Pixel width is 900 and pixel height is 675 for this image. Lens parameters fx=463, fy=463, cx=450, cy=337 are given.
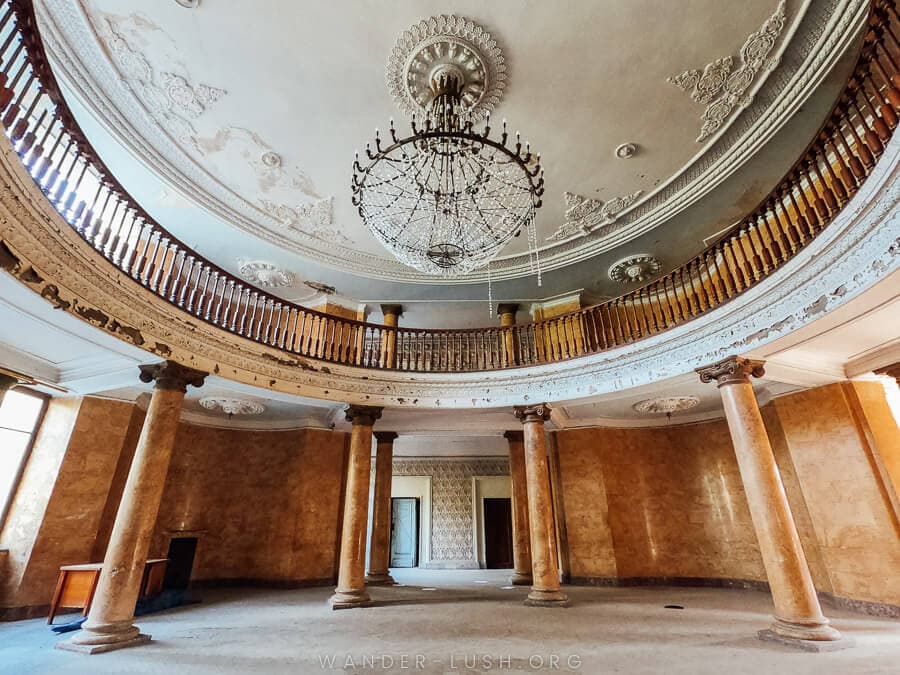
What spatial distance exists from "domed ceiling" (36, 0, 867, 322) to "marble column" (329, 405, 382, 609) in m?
3.78

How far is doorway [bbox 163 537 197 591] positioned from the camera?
385 inches

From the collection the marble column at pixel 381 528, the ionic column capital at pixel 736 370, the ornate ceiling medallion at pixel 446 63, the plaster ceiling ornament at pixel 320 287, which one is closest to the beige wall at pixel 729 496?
the ionic column capital at pixel 736 370

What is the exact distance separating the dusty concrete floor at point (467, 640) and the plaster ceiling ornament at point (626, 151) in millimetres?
6833

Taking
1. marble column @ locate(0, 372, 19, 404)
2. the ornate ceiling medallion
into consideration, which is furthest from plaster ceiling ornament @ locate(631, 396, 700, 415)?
marble column @ locate(0, 372, 19, 404)

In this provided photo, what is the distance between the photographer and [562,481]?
35.4 feet

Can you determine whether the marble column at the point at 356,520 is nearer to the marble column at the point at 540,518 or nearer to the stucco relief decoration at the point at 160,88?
the marble column at the point at 540,518

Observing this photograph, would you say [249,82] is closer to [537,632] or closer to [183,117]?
[183,117]

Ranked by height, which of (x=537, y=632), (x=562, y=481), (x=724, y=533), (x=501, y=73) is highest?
(x=501, y=73)

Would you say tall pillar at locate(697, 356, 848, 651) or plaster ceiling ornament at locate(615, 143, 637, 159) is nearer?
tall pillar at locate(697, 356, 848, 651)

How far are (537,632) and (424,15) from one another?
304 inches

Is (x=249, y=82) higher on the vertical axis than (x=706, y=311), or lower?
higher

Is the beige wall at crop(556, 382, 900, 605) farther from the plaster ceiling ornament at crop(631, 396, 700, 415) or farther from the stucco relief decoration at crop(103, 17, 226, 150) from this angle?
the stucco relief decoration at crop(103, 17, 226, 150)

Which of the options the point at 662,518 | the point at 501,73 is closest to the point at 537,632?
the point at 662,518

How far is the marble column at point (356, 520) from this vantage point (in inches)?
306
